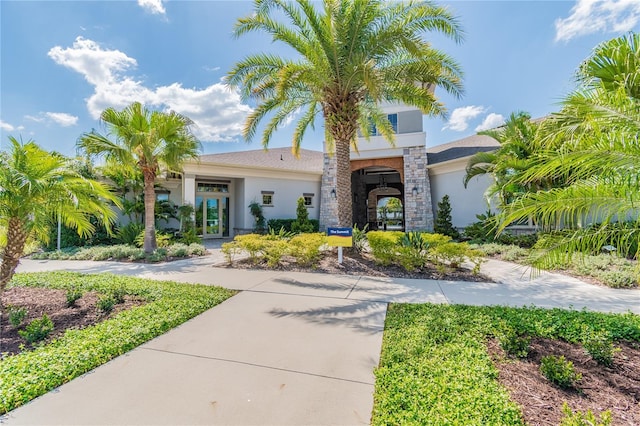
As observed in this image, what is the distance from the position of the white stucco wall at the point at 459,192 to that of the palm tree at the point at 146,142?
13.5 meters

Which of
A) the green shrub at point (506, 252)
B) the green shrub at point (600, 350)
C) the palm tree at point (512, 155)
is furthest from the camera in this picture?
the palm tree at point (512, 155)

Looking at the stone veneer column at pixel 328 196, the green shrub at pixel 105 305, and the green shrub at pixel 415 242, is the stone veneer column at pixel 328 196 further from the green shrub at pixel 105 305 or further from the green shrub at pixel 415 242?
the green shrub at pixel 105 305

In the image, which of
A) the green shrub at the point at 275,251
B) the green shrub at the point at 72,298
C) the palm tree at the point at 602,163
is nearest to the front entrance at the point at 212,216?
the green shrub at the point at 275,251

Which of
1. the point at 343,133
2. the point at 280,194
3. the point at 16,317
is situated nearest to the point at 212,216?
the point at 280,194

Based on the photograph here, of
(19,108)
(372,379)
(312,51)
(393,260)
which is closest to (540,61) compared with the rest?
(312,51)

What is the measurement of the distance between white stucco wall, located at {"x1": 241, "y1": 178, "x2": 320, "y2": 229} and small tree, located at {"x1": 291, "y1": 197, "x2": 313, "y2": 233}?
116 centimetres

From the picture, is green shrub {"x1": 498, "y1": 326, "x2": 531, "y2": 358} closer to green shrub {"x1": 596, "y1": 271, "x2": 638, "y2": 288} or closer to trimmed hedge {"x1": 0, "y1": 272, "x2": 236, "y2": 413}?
trimmed hedge {"x1": 0, "y1": 272, "x2": 236, "y2": 413}

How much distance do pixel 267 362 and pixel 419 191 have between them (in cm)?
1539

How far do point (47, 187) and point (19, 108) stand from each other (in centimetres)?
797

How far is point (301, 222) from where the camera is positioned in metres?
17.2

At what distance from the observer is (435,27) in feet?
25.1

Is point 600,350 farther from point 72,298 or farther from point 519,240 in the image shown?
point 519,240

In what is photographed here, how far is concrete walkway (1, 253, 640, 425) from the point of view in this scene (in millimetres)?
2359

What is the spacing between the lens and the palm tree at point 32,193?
397 centimetres
